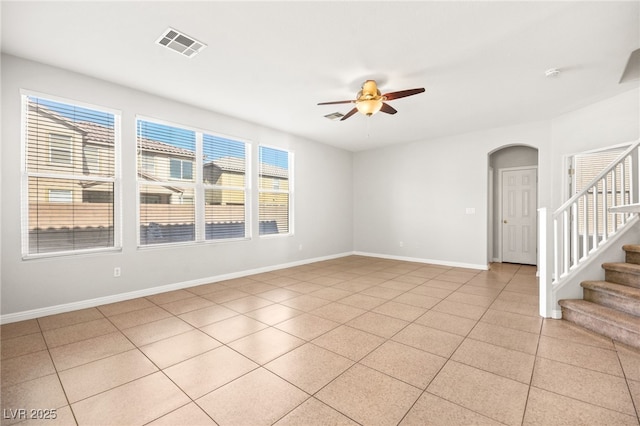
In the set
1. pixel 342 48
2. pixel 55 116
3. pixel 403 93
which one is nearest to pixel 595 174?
pixel 403 93

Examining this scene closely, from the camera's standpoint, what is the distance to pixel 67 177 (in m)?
3.45

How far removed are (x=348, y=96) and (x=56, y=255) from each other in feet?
13.9

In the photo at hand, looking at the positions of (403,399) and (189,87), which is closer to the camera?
(403,399)

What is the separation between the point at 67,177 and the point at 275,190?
3.30 metres

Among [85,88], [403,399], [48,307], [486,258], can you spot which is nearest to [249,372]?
[403,399]

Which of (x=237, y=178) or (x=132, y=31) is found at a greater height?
(x=132, y=31)

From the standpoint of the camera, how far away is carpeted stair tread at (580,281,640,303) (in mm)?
2741

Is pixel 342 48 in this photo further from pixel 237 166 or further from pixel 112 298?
pixel 112 298

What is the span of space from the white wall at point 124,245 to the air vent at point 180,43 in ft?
4.94

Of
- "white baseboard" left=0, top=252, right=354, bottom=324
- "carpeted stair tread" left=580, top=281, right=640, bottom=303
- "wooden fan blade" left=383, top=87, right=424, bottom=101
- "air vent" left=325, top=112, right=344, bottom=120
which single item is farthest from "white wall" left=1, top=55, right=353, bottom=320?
"carpeted stair tread" left=580, top=281, right=640, bottom=303

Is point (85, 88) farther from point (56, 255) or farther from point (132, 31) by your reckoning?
point (56, 255)

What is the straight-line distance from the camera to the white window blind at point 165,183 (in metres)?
4.11

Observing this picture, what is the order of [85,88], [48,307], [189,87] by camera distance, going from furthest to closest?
[189,87] < [85,88] < [48,307]

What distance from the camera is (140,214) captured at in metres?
4.05
